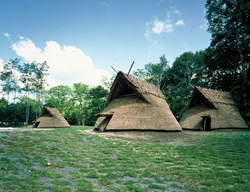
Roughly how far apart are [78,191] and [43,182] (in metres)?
1.03

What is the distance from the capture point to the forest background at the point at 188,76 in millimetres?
20281

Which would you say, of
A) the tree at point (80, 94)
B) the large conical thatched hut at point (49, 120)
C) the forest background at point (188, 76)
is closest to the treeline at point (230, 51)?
the forest background at point (188, 76)

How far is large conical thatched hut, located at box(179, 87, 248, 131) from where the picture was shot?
683 inches

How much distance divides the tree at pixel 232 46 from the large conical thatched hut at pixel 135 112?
12971mm

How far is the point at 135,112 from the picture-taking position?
1523cm

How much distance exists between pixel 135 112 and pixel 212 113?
10217 mm

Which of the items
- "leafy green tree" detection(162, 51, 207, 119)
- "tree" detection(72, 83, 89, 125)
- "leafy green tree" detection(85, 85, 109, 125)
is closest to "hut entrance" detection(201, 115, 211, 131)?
"leafy green tree" detection(162, 51, 207, 119)

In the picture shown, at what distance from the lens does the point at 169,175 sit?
4.24 meters

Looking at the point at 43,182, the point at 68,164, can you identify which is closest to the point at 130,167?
the point at 68,164

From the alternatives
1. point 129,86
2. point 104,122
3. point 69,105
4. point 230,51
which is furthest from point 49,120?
point 230,51

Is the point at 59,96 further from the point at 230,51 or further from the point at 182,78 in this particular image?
the point at 230,51

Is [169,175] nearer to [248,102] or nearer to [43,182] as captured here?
[43,182]

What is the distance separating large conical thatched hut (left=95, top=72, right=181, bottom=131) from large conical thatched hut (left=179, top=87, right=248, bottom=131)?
4.82 meters

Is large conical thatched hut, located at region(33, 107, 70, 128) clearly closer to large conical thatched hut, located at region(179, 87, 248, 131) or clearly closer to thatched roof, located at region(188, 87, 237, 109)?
large conical thatched hut, located at region(179, 87, 248, 131)
